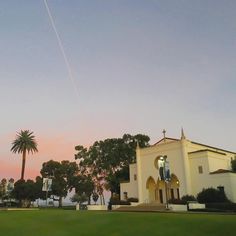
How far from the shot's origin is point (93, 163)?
8225cm

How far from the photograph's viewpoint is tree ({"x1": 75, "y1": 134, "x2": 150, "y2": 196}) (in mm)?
78281

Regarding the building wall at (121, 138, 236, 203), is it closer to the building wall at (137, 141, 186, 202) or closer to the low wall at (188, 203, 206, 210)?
the building wall at (137, 141, 186, 202)

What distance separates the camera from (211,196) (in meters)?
49.5

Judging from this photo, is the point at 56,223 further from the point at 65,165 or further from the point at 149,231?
the point at 65,165

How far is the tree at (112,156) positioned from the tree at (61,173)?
7.40m

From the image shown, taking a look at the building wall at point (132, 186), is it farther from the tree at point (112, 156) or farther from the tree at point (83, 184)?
the tree at point (83, 184)

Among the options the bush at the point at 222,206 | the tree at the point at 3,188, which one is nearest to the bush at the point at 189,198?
the bush at the point at 222,206

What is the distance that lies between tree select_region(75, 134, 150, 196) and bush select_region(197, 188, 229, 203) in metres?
27.5

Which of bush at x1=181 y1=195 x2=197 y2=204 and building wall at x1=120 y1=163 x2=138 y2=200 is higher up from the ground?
building wall at x1=120 y1=163 x2=138 y2=200

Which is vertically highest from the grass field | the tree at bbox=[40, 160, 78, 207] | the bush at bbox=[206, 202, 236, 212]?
the tree at bbox=[40, 160, 78, 207]

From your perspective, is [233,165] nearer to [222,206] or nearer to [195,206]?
[222,206]

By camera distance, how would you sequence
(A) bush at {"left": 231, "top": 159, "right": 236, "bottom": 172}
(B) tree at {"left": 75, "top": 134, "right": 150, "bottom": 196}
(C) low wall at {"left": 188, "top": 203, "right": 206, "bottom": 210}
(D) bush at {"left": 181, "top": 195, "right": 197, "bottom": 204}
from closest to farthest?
(C) low wall at {"left": 188, "top": 203, "right": 206, "bottom": 210}
(D) bush at {"left": 181, "top": 195, "right": 197, "bottom": 204}
(A) bush at {"left": 231, "top": 159, "right": 236, "bottom": 172}
(B) tree at {"left": 75, "top": 134, "right": 150, "bottom": 196}

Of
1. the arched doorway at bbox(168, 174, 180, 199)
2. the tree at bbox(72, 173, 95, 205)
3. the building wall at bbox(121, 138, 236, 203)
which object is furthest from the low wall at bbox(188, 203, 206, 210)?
the tree at bbox(72, 173, 95, 205)

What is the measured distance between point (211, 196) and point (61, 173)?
48802 mm
